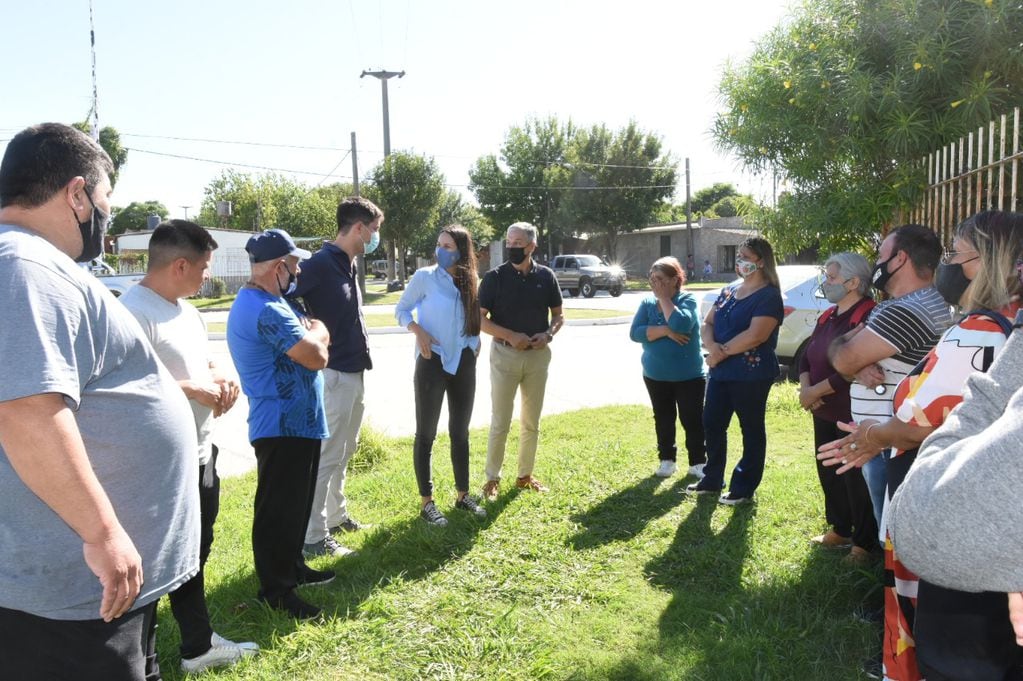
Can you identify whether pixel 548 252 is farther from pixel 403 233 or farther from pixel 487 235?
pixel 403 233

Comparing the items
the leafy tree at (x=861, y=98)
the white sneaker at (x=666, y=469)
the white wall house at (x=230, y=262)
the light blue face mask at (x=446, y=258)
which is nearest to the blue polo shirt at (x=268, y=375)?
the light blue face mask at (x=446, y=258)

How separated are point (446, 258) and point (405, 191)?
1149 inches

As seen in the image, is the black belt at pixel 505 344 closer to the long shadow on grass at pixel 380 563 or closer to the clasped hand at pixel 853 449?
the long shadow on grass at pixel 380 563

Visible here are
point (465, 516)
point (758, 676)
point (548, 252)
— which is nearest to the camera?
point (758, 676)

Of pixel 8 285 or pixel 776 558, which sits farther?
pixel 776 558

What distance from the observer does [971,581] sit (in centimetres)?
132

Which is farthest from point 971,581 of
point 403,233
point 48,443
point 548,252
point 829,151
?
point 548,252

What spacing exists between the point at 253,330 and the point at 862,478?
132 inches

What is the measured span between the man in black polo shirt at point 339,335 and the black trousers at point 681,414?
8.27ft

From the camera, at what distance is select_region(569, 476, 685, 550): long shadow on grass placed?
4.68 meters

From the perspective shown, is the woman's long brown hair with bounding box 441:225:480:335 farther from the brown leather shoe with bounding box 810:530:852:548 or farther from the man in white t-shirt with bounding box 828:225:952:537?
the brown leather shoe with bounding box 810:530:852:548

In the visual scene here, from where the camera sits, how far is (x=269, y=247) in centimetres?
360

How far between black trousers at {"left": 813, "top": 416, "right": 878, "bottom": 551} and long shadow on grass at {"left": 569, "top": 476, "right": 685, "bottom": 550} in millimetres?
1145

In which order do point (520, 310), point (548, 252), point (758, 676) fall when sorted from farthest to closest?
point (548, 252)
point (520, 310)
point (758, 676)
